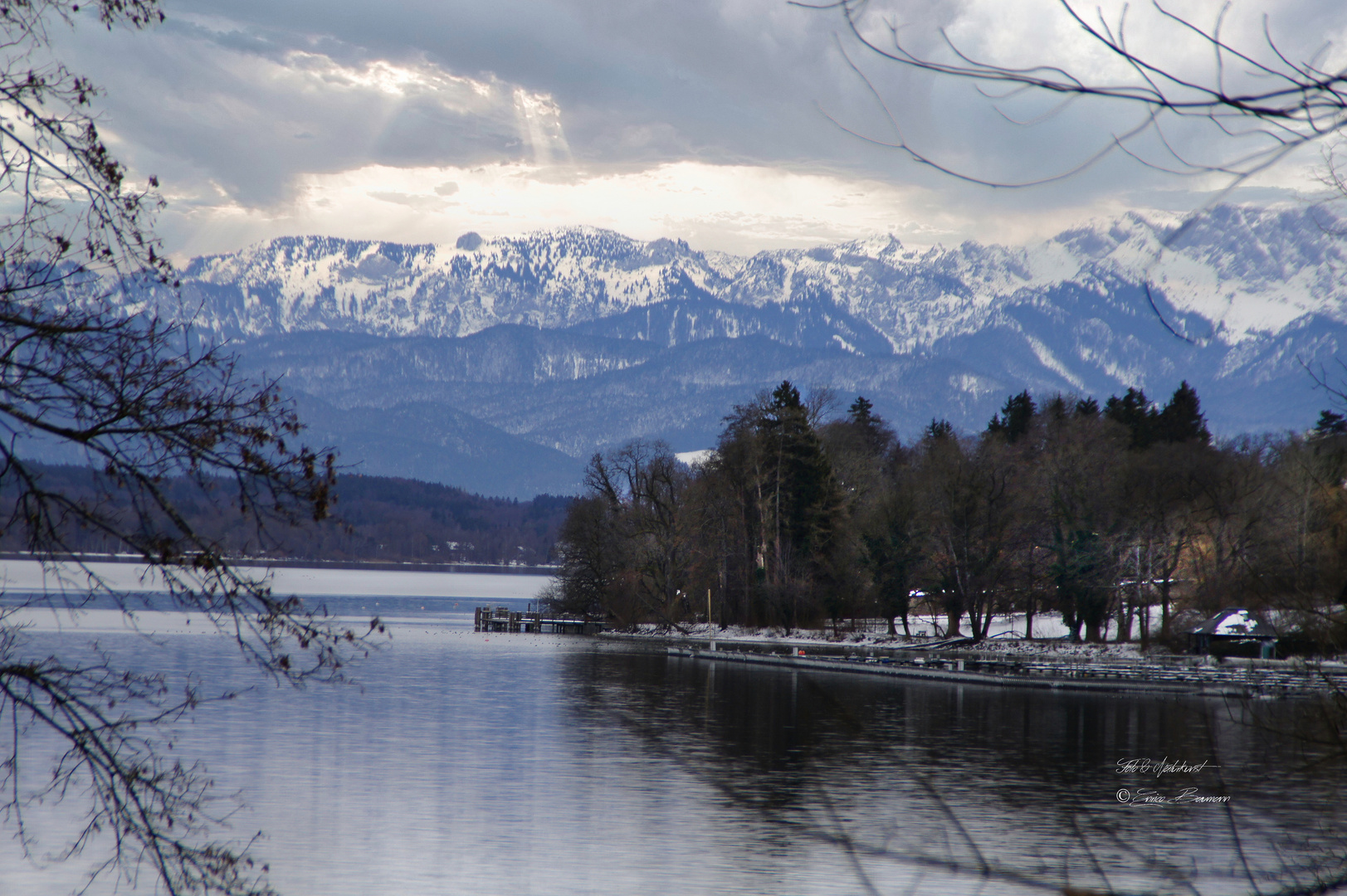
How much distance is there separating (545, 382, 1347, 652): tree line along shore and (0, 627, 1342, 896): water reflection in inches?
486

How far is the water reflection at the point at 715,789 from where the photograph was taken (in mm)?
18328

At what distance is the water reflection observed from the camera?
18328 mm

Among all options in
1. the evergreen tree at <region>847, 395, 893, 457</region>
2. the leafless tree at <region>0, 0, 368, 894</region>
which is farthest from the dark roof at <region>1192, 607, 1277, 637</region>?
the leafless tree at <region>0, 0, 368, 894</region>

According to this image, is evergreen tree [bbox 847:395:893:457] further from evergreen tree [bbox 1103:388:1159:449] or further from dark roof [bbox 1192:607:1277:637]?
dark roof [bbox 1192:607:1277:637]

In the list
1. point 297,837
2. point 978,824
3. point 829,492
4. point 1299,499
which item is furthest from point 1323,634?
point 829,492

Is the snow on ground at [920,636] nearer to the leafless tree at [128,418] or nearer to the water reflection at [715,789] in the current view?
the water reflection at [715,789]

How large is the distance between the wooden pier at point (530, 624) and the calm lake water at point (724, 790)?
146ft

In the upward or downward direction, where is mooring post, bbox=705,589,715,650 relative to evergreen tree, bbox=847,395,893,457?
downward

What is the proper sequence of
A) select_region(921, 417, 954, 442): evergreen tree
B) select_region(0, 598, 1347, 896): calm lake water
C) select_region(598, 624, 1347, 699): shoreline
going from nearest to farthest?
1. select_region(0, 598, 1347, 896): calm lake water
2. select_region(598, 624, 1347, 699): shoreline
3. select_region(921, 417, 954, 442): evergreen tree

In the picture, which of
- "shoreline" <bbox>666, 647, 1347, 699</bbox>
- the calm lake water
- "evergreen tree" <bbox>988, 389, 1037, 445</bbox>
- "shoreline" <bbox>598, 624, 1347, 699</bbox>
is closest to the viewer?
the calm lake water

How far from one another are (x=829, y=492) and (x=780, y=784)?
50536 millimetres

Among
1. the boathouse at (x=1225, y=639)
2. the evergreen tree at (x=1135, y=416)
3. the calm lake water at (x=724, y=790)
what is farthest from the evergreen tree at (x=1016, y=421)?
the calm lake water at (x=724, y=790)

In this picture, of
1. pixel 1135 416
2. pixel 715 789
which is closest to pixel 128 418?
pixel 715 789

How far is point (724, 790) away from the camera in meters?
26.3
